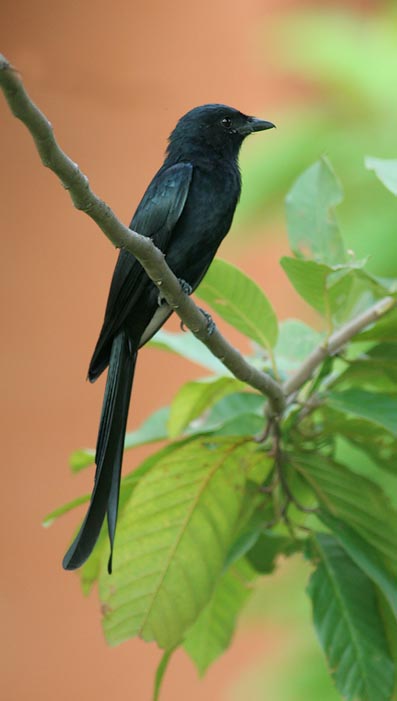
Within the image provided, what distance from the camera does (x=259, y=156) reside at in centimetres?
254

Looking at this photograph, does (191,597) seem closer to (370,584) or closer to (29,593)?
(370,584)

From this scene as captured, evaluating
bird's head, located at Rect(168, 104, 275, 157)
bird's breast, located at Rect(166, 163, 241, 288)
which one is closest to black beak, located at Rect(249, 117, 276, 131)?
bird's head, located at Rect(168, 104, 275, 157)

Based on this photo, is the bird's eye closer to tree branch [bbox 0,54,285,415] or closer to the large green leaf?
the large green leaf

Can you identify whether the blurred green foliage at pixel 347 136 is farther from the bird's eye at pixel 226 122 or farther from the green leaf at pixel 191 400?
the green leaf at pixel 191 400

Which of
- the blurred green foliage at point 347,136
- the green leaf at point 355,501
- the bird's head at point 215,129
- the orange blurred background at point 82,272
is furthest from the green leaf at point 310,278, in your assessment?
the orange blurred background at point 82,272

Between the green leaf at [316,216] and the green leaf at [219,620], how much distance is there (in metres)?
0.48

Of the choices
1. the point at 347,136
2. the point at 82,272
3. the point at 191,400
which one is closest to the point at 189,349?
the point at 191,400

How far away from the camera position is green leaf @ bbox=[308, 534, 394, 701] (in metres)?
1.37

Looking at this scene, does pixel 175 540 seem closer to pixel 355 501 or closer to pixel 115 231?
pixel 355 501

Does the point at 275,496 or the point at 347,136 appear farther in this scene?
the point at 347,136

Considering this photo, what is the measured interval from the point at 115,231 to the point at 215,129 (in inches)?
32.8

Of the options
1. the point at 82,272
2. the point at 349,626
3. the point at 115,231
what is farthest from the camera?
the point at 82,272

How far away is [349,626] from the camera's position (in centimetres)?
139

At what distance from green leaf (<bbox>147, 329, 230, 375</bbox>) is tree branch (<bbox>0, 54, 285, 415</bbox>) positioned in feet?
0.84
